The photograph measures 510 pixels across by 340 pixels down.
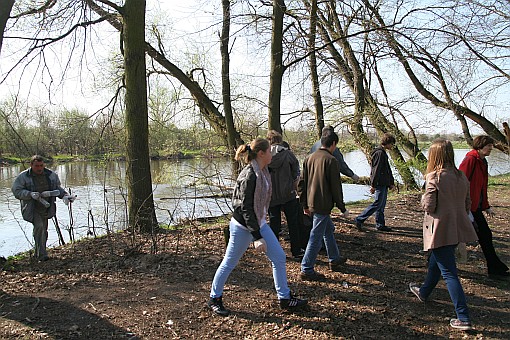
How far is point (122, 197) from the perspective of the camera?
25.0ft

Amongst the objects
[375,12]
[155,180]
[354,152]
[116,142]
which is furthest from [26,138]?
[354,152]

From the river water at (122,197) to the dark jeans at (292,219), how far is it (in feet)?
6.90

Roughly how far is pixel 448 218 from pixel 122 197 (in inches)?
226

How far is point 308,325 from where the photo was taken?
3836 mm

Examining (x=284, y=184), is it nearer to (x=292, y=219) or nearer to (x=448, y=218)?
(x=292, y=219)

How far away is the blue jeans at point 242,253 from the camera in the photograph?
150 inches

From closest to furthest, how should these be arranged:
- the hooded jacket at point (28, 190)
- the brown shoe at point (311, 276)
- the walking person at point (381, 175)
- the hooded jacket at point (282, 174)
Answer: the brown shoe at point (311, 276), the hooded jacket at point (282, 174), the hooded jacket at point (28, 190), the walking person at point (381, 175)

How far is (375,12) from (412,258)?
8.11 m

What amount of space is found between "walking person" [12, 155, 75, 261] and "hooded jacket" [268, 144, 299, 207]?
10.9 feet

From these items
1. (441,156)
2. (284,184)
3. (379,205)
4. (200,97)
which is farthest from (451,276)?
(200,97)

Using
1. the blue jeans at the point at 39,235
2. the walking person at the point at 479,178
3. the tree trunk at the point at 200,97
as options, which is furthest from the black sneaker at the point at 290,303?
the tree trunk at the point at 200,97

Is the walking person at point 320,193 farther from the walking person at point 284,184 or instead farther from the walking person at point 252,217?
the walking person at point 252,217

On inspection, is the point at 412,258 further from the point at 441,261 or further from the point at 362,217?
the point at 441,261

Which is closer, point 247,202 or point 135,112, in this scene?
point 247,202
